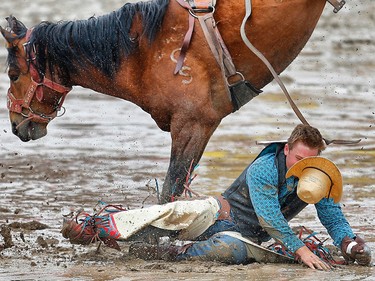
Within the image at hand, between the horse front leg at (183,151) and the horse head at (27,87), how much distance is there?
36.1 inches

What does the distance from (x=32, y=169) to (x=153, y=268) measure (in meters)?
4.05

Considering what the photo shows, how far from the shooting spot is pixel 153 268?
6.48 m

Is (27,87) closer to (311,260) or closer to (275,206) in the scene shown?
(275,206)

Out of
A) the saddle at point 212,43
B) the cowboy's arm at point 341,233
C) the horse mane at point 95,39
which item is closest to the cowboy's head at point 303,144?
the cowboy's arm at point 341,233

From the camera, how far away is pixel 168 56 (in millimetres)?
7137

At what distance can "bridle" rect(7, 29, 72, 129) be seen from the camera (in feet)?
24.3

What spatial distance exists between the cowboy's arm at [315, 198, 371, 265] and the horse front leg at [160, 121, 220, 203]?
0.89 metres

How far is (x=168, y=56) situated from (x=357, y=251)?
174 centimetres

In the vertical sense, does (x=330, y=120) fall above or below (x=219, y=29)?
below

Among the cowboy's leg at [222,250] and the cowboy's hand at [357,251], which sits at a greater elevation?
the cowboy's hand at [357,251]

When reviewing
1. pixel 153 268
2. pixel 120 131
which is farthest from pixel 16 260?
pixel 120 131

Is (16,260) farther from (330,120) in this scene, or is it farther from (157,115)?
(330,120)

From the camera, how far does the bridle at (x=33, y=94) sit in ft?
24.3

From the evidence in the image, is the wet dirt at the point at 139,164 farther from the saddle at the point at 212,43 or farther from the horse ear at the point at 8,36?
the horse ear at the point at 8,36
